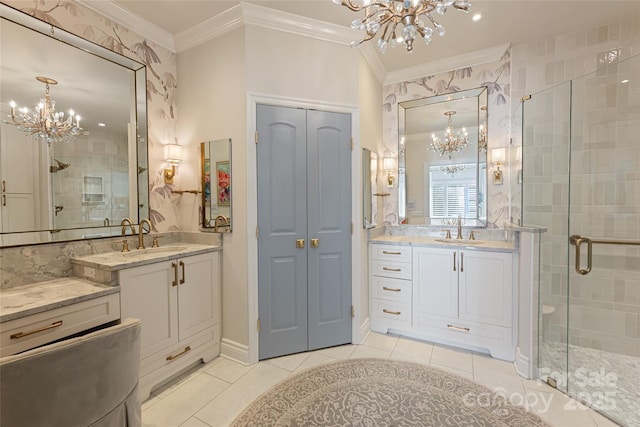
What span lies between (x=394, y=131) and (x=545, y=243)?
1913 millimetres

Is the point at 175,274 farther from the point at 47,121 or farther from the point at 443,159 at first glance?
the point at 443,159

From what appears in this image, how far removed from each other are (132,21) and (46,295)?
7.21 ft

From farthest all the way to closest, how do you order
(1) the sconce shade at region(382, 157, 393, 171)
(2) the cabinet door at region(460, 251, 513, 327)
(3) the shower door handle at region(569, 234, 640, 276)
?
(1) the sconce shade at region(382, 157, 393, 171) < (2) the cabinet door at region(460, 251, 513, 327) < (3) the shower door handle at region(569, 234, 640, 276)

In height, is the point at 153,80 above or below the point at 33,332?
above

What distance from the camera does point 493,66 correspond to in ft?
9.28

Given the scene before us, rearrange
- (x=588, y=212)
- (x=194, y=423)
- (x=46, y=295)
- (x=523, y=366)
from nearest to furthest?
1. (x=46, y=295)
2. (x=194, y=423)
3. (x=523, y=366)
4. (x=588, y=212)

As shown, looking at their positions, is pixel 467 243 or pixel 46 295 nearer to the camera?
pixel 46 295

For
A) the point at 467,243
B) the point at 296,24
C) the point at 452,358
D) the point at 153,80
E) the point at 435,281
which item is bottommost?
the point at 452,358

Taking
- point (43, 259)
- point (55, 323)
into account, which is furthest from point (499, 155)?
point (43, 259)

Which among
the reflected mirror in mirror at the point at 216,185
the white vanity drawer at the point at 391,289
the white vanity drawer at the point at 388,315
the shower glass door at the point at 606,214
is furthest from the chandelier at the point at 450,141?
the reflected mirror in mirror at the point at 216,185

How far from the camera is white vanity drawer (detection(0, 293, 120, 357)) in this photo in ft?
4.10

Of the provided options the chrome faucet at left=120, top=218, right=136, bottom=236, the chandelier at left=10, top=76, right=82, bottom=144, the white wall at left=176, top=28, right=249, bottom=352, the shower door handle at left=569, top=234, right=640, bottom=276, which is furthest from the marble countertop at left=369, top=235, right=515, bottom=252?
the chandelier at left=10, top=76, right=82, bottom=144

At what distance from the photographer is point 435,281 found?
103 inches

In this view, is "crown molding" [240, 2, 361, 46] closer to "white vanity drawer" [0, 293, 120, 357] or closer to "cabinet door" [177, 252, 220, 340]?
"cabinet door" [177, 252, 220, 340]
